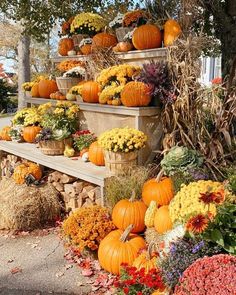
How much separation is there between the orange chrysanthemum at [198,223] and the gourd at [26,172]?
273 centimetres

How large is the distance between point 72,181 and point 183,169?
4.82 feet

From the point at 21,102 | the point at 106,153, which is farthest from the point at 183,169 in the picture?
the point at 21,102

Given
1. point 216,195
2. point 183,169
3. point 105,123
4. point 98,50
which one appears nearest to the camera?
point 216,195

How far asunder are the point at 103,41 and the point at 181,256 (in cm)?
374

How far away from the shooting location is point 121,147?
156 inches

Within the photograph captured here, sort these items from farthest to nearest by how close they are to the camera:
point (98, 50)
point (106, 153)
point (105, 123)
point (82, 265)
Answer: point (98, 50), point (105, 123), point (106, 153), point (82, 265)

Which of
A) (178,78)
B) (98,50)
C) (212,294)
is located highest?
(98,50)

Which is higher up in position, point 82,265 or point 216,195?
point 216,195

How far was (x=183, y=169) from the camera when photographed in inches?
151

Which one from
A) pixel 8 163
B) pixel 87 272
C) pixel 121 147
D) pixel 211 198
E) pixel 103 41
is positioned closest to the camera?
pixel 211 198

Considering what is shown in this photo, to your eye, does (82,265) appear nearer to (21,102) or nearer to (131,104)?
(131,104)

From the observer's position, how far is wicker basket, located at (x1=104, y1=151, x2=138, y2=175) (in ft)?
13.4

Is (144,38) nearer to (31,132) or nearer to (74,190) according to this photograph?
(74,190)

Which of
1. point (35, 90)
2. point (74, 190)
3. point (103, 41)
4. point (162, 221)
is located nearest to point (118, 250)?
point (162, 221)
